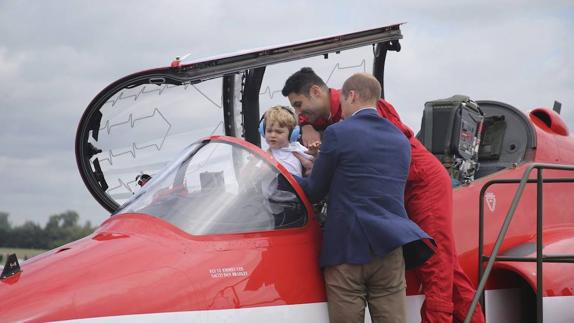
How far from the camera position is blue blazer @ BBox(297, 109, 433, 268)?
15.5 ft

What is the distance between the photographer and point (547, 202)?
708 centimetres

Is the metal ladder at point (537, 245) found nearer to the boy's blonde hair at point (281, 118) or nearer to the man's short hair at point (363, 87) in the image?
the man's short hair at point (363, 87)

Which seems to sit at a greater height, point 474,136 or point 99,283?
point 474,136

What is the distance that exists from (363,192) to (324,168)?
1.01 feet

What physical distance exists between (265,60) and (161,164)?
1372mm

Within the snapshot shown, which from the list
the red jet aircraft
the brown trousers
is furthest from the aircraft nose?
the brown trousers

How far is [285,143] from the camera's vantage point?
5520mm

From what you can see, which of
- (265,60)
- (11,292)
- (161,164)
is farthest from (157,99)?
(11,292)

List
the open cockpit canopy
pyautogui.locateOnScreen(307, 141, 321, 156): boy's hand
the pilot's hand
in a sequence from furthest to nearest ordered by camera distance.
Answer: the open cockpit canopy, the pilot's hand, pyautogui.locateOnScreen(307, 141, 321, 156): boy's hand

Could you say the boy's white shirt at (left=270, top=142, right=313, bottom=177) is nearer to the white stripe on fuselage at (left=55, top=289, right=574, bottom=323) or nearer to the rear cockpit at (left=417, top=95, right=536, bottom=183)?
the white stripe on fuselage at (left=55, top=289, right=574, bottom=323)

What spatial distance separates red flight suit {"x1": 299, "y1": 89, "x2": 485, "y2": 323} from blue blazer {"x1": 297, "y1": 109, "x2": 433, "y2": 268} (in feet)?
0.89

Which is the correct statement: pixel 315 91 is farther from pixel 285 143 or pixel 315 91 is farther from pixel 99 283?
pixel 99 283

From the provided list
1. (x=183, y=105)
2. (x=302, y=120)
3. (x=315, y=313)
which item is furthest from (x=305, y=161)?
(x=183, y=105)

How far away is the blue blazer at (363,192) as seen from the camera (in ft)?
15.5
